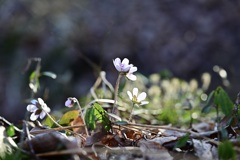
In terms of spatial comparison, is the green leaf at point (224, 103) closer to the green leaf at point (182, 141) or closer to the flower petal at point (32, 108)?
the green leaf at point (182, 141)

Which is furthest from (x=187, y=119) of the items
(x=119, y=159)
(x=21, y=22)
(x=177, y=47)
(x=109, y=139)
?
(x=21, y=22)

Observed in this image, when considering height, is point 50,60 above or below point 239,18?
below

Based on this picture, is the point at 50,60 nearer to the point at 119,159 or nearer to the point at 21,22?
the point at 21,22

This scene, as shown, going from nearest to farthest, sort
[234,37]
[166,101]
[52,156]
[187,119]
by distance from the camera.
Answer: [52,156] → [187,119] → [166,101] → [234,37]

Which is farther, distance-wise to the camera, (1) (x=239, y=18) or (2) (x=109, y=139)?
(1) (x=239, y=18)

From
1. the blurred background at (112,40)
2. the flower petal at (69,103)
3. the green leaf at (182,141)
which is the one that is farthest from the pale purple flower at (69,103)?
the blurred background at (112,40)

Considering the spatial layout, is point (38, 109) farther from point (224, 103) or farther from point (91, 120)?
point (224, 103)
